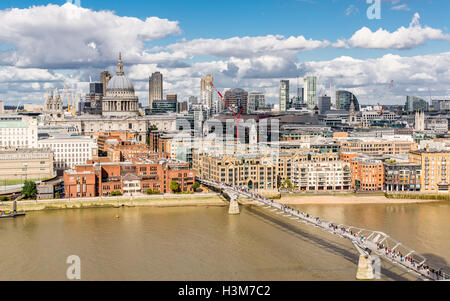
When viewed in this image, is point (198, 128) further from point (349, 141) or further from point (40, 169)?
point (40, 169)

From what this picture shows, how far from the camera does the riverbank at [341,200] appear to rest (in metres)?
30.8

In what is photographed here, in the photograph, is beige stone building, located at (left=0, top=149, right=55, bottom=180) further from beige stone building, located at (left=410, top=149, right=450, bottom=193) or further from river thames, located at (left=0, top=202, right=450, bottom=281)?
beige stone building, located at (left=410, top=149, right=450, bottom=193)

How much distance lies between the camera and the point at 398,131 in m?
62.9

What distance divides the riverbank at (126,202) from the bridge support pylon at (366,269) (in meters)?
14.4

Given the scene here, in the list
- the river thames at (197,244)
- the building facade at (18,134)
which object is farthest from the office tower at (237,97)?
the river thames at (197,244)

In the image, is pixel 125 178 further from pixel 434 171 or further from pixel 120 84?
pixel 120 84

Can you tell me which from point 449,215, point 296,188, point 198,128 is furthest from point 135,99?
point 449,215

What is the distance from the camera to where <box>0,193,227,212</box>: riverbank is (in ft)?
90.6

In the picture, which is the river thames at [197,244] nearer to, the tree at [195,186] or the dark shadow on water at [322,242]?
the dark shadow on water at [322,242]

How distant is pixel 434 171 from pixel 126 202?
18.8 metres

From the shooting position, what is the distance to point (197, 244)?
1961 cm

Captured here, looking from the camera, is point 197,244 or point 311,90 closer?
point 197,244

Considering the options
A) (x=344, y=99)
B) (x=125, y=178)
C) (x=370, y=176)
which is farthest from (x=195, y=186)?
(x=344, y=99)
